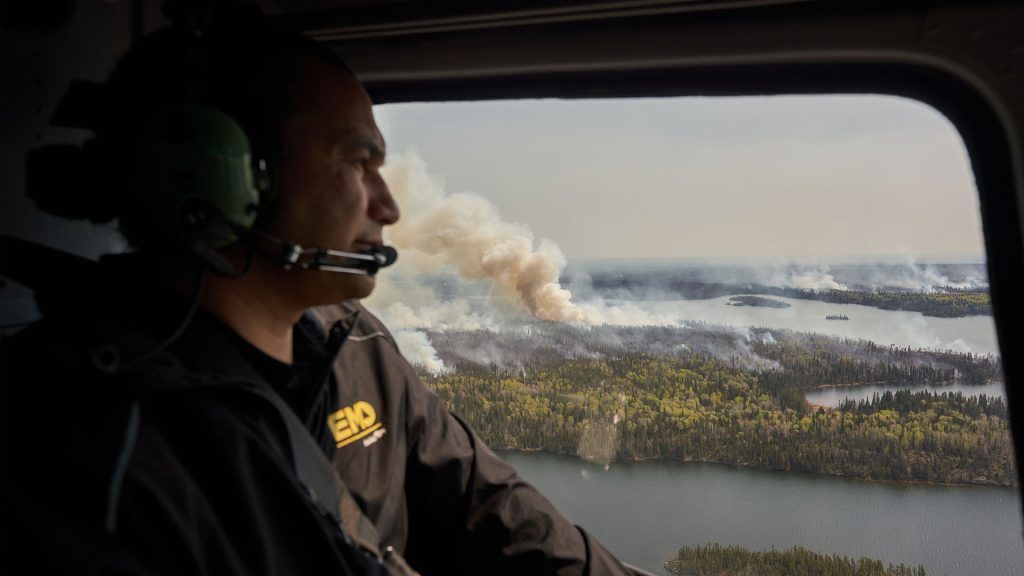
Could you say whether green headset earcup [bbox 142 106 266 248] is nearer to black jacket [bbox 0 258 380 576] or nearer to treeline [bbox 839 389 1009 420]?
black jacket [bbox 0 258 380 576]

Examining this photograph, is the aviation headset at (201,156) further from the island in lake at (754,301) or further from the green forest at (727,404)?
the island in lake at (754,301)

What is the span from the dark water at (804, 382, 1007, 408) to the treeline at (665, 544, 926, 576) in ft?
1.25

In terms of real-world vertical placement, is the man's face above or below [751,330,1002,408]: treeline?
above

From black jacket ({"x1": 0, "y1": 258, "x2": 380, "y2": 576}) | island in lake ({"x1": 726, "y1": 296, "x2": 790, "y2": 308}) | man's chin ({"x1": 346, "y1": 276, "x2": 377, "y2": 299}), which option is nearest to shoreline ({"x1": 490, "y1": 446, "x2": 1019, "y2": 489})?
island in lake ({"x1": 726, "y1": 296, "x2": 790, "y2": 308})

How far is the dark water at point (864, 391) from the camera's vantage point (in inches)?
66.7

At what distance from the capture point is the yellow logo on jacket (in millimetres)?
1637

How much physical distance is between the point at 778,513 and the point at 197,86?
165 centimetres

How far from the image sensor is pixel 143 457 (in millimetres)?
918

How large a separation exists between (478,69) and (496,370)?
86 cm

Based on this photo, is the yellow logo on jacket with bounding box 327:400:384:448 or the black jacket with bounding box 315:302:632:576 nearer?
the yellow logo on jacket with bounding box 327:400:384:448

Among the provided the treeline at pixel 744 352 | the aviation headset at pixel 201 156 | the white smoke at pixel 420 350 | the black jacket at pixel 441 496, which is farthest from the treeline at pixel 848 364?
the aviation headset at pixel 201 156

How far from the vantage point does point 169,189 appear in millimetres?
1169

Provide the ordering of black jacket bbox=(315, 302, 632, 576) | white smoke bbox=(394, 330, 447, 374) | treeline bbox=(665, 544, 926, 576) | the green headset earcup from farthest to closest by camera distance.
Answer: white smoke bbox=(394, 330, 447, 374), treeline bbox=(665, 544, 926, 576), black jacket bbox=(315, 302, 632, 576), the green headset earcup

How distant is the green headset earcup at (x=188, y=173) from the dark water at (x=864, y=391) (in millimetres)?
1454
